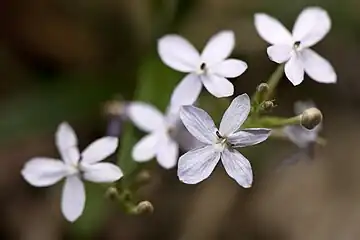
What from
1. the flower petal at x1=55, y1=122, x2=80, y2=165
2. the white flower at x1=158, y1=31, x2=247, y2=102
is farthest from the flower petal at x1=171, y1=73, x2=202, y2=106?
the flower petal at x1=55, y1=122, x2=80, y2=165

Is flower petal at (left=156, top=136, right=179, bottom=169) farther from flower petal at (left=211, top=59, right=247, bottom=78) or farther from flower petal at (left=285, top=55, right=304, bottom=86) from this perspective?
flower petal at (left=285, top=55, right=304, bottom=86)

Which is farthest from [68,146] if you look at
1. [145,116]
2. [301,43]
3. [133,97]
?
[133,97]

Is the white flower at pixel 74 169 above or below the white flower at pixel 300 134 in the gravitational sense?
above

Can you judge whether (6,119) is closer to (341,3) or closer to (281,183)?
(281,183)

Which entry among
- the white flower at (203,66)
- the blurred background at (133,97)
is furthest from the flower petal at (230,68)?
the blurred background at (133,97)

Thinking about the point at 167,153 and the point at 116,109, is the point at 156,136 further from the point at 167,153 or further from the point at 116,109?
the point at 116,109

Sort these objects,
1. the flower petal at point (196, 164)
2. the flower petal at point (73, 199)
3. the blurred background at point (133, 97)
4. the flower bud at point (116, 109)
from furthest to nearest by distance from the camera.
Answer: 1. the blurred background at point (133, 97)
2. the flower bud at point (116, 109)
3. the flower petal at point (73, 199)
4. the flower petal at point (196, 164)

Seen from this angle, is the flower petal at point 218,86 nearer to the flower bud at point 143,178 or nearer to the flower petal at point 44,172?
the flower bud at point 143,178
